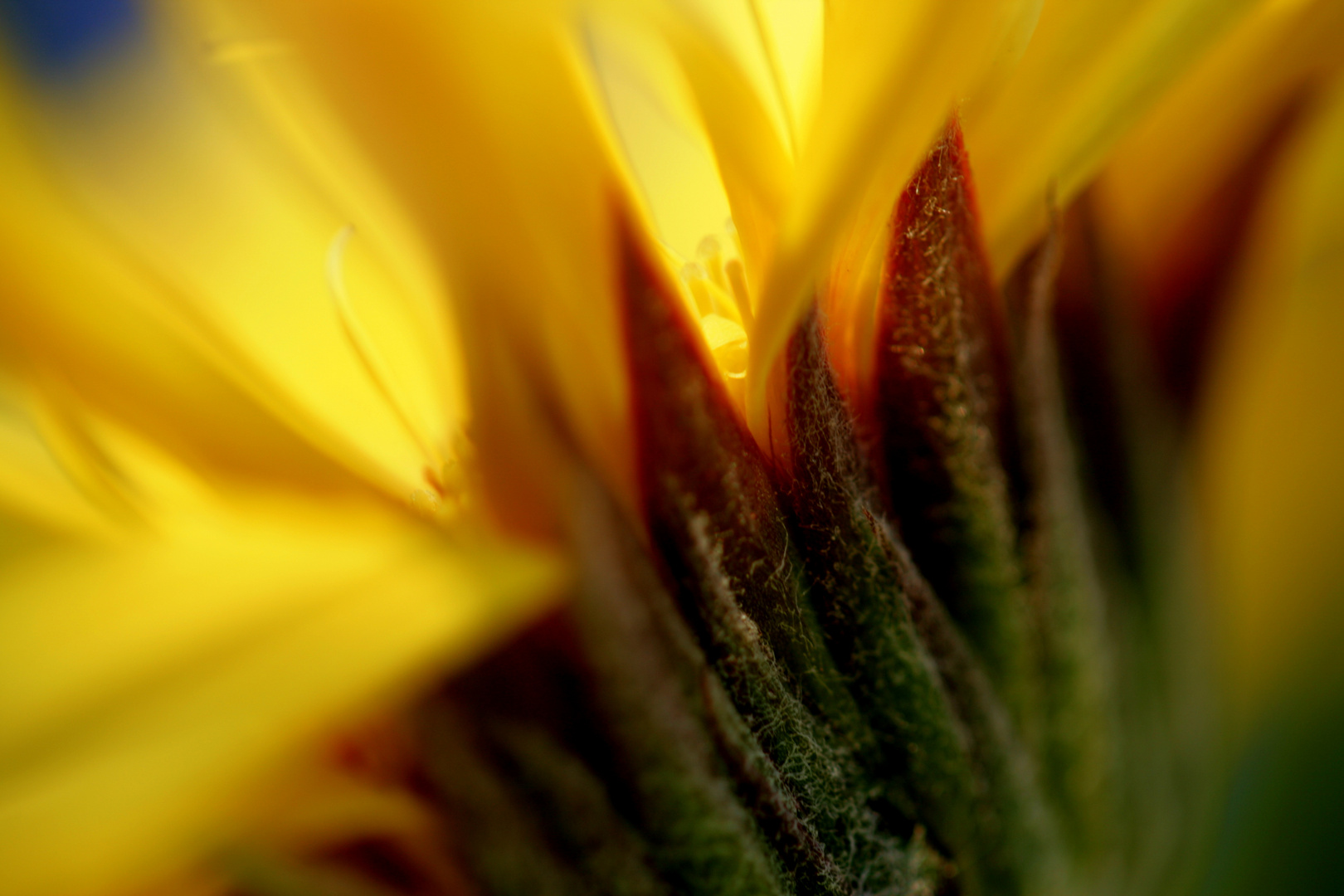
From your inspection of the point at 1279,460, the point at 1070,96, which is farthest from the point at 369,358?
the point at 1279,460

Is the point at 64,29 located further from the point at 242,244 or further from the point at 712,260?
the point at 712,260

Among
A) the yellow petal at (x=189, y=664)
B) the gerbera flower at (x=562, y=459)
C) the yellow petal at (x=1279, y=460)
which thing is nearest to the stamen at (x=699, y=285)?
the gerbera flower at (x=562, y=459)

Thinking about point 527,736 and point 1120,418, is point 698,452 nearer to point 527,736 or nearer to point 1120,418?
point 527,736

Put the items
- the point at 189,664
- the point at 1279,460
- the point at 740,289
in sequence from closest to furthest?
1. the point at 189,664
2. the point at 740,289
3. the point at 1279,460

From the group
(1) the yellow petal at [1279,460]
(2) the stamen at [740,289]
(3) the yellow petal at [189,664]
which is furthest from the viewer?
(1) the yellow petal at [1279,460]

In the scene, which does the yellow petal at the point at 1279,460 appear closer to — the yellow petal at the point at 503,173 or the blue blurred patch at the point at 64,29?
the yellow petal at the point at 503,173

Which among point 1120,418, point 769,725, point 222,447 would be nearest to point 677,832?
point 769,725
